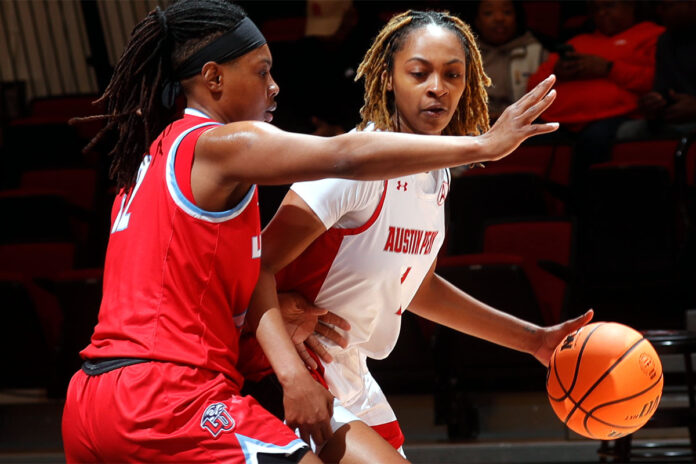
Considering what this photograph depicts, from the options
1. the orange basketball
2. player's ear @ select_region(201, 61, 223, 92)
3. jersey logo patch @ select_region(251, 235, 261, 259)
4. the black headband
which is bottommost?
the orange basketball

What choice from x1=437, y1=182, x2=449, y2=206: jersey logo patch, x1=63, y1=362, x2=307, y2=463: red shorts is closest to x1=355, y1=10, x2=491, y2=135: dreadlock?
x1=437, y1=182, x2=449, y2=206: jersey logo patch

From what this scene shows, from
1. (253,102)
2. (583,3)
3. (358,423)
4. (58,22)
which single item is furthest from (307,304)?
(58,22)

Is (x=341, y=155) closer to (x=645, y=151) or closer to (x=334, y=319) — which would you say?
(x=334, y=319)

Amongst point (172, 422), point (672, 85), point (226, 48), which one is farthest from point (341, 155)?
point (672, 85)

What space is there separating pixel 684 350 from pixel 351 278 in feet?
6.40

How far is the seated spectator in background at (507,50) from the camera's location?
650 centimetres

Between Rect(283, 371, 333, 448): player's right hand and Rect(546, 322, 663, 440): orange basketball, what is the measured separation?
2.65 feet

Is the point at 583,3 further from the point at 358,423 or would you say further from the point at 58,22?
the point at 358,423

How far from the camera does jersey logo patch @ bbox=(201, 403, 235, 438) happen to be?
1846 millimetres

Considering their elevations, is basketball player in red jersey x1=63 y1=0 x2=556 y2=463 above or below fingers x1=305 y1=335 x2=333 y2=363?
above

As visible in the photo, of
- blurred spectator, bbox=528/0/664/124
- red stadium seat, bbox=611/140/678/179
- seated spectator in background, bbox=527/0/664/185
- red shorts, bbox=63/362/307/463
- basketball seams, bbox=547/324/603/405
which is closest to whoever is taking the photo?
red shorts, bbox=63/362/307/463

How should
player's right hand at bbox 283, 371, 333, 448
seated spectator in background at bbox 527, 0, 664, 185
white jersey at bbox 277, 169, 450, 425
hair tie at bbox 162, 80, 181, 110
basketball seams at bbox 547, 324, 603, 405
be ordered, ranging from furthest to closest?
seated spectator in background at bbox 527, 0, 664, 185 → basketball seams at bbox 547, 324, 603, 405 → white jersey at bbox 277, 169, 450, 425 → hair tie at bbox 162, 80, 181, 110 → player's right hand at bbox 283, 371, 333, 448

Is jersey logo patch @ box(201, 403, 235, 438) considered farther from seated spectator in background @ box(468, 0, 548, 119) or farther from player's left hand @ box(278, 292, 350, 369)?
seated spectator in background @ box(468, 0, 548, 119)

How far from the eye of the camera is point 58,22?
8.87m
